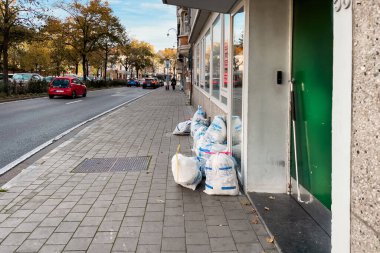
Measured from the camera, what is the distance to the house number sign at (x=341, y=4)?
2.19 m

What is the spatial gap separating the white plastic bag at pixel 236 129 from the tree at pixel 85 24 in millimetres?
43285

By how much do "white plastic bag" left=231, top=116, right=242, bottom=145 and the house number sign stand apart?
3.58 meters

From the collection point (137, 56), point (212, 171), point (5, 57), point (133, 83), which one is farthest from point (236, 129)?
point (137, 56)

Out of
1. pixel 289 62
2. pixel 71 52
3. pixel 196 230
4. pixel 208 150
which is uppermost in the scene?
pixel 71 52

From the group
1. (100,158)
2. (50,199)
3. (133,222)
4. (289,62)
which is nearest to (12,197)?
(50,199)

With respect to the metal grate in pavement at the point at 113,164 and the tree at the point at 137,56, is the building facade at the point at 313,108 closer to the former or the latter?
the metal grate in pavement at the point at 113,164

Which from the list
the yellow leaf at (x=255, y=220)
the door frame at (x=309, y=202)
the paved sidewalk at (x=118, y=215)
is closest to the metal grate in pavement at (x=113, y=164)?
the paved sidewalk at (x=118, y=215)

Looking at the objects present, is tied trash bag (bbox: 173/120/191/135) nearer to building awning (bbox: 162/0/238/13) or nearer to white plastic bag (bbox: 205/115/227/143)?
white plastic bag (bbox: 205/115/227/143)

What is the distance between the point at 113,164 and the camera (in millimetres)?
7180

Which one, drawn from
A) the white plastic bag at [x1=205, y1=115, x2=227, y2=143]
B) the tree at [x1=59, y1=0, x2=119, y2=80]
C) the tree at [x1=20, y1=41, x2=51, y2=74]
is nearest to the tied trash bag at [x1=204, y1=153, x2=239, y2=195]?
the white plastic bag at [x1=205, y1=115, x2=227, y2=143]

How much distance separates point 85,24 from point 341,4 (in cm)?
4751

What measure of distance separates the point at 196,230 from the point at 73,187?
92.2 inches

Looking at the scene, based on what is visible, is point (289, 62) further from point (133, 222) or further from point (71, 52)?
point (71, 52)

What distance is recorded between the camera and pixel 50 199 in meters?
5.16
